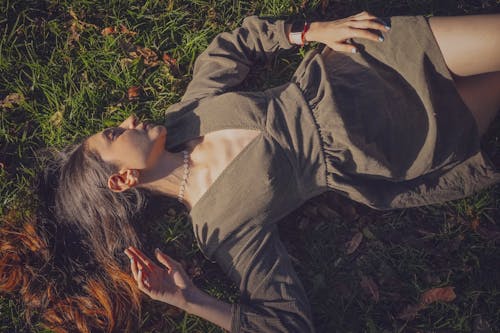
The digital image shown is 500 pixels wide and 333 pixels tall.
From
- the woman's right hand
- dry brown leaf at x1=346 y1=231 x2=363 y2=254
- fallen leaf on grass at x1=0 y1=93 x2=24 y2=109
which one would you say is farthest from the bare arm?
fallen leaf on grass at x1=0 y1=93 x2=24 y2=109

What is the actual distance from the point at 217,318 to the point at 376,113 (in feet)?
6.99

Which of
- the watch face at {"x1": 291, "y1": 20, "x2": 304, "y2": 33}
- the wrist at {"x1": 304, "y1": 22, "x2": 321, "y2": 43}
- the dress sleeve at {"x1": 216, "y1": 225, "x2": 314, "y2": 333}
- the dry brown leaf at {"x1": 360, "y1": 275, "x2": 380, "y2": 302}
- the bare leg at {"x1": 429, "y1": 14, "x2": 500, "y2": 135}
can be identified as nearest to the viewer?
the bare leg at {"x1": 429, "y1": 14, "x2": 500, "y2": 135}

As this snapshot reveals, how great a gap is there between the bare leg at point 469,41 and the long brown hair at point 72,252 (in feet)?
9.39

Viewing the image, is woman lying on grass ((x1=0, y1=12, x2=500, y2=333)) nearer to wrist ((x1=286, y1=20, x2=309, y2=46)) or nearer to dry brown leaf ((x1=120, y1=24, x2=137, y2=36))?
wrist ((x1=286, y1=20, x2=309, y2=46))

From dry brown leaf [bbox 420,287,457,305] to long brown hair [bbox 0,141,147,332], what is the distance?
8.91 ft

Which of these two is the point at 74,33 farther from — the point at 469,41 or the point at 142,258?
the point at 469,41

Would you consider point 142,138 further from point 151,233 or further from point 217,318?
point 217,318

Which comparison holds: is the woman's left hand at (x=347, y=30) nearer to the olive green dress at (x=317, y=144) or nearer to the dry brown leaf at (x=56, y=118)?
the olive green dress at (x=317, y=144)

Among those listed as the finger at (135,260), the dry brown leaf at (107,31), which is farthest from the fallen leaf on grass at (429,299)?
the dry brown leaf at (107,31)

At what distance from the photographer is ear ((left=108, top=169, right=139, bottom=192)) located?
3.69 metres

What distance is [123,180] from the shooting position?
3.74 m

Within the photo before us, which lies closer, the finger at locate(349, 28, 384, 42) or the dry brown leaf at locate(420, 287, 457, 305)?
the finger at locate(349, 28, 384, 42)

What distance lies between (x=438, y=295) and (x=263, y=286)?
180 cm

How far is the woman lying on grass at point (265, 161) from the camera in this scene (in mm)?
3596
